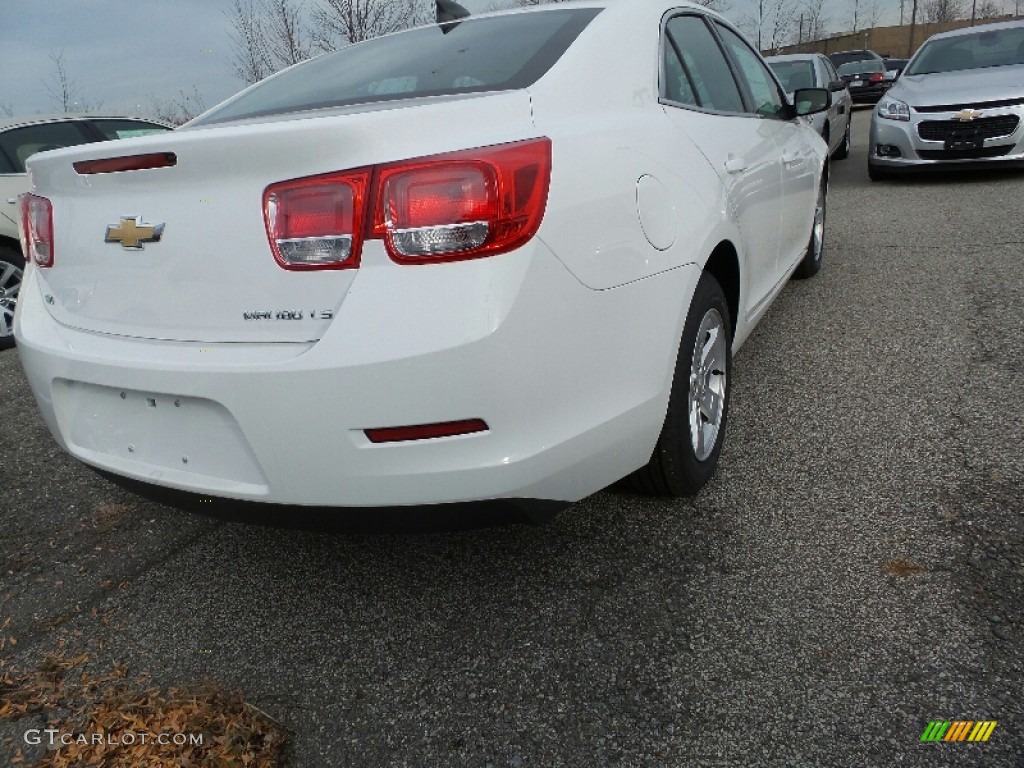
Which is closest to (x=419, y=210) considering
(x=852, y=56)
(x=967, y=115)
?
(x=967, y=115)

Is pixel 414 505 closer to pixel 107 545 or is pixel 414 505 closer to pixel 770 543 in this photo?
pixel 770 543

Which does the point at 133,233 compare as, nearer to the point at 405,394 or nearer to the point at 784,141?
the point at 405,394

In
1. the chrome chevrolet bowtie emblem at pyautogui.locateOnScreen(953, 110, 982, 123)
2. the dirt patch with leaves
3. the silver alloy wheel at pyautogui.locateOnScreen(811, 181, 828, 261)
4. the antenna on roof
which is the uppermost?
the antenna on roof

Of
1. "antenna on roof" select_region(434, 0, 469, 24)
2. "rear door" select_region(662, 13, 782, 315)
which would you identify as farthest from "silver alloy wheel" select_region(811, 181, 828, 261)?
"antenna on roof" select_region(434, 0, 469, 24)

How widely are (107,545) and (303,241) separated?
1.60m

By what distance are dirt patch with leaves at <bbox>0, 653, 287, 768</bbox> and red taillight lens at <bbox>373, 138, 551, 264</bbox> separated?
3.65 feet

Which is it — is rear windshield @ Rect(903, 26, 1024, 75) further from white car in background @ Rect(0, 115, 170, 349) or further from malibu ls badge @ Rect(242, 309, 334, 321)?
malibu ls badge @ Rect(242, 309, 334, 321)

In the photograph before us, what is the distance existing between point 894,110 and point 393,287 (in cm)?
827

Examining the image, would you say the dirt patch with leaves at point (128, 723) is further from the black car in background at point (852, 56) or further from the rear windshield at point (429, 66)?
the black car in background at point (852, 56)

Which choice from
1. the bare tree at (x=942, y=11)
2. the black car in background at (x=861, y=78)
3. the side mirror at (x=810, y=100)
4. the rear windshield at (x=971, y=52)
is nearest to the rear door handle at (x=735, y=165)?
the side mirror at (x=810, y=100)

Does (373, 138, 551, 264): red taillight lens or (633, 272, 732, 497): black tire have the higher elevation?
(373, 138, 551, 264): red taillight lens

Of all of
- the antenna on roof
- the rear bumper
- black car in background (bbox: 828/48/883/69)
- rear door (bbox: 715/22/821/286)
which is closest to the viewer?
the rear bumper

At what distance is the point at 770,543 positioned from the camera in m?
2.31

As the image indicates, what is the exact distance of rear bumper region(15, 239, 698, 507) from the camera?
1.60m
